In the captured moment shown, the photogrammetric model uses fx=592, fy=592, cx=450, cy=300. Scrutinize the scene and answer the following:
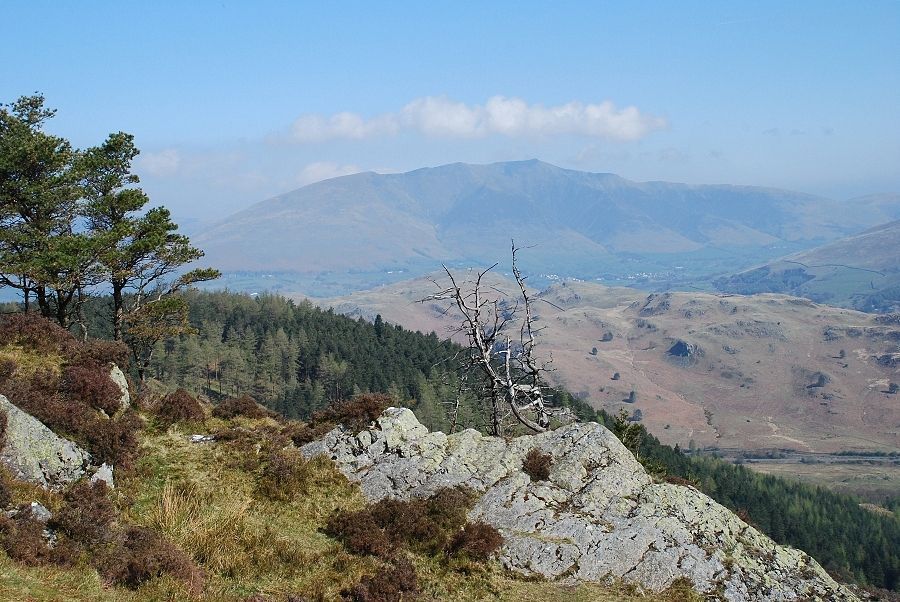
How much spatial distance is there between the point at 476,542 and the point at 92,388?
12952 millimetres

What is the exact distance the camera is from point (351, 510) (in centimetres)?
1734

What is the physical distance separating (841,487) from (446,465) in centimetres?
19874

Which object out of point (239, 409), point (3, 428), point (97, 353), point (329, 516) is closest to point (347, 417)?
point (329, 516)

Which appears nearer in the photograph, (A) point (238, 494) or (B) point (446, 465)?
(A) point (238, 494)

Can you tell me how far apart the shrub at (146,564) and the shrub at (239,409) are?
1061cm

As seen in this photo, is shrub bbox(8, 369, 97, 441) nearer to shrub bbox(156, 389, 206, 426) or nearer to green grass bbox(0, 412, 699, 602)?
green grass bbox(0, 412, 699, 602)

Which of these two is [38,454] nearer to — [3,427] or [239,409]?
[3,427]

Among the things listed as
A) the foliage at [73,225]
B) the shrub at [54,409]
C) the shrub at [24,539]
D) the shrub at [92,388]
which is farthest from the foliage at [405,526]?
the foliage at [73,225]

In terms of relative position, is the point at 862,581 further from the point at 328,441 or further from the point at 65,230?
the point at 65,230

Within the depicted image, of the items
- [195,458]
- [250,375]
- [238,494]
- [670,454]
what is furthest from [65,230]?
[670,454]

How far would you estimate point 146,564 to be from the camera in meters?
12.0

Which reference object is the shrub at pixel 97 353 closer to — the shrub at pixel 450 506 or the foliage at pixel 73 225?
the foliage at pixel 73 225

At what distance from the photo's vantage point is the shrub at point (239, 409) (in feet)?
76.6

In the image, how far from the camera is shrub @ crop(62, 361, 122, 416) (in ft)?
60.3
